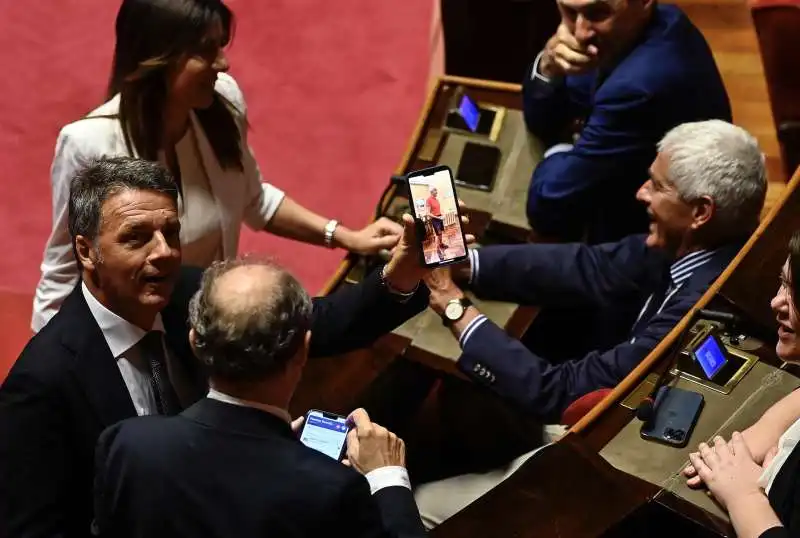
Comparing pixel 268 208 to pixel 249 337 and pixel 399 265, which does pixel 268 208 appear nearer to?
pixel 399 265

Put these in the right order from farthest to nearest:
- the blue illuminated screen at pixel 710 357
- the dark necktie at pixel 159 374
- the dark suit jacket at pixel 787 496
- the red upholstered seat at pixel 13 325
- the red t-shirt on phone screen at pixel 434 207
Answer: the red upholstered seat at pixel 13 325, the red t-shirt on phone screen at pixel 434 207, the blue illuminated screen at pixel 710 357, the dark necktie at pixel 159 374, the dark suit jacket at pixel 787 496

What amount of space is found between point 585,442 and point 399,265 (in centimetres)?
54

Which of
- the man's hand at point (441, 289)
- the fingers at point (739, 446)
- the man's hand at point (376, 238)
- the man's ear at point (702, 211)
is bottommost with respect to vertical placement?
the fingers at point (739, 446)

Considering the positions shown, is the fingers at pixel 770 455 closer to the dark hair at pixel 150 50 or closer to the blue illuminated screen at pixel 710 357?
Answer: the blue illuminated screen at pixel 710 357

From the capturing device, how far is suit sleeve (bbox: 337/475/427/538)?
1.47 meters

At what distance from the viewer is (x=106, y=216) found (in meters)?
1.78

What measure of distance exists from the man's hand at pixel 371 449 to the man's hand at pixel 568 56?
129cm

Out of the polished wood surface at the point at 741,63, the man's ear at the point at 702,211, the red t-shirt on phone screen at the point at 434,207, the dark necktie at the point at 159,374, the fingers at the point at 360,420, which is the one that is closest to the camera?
the fingers at the point at 360,420

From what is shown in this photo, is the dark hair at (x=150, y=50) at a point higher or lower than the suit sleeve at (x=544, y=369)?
higher

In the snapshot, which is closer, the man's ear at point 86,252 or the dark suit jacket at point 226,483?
the dark suit jacket at point 226,483

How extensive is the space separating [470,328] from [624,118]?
0.72 meters

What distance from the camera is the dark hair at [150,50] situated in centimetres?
211

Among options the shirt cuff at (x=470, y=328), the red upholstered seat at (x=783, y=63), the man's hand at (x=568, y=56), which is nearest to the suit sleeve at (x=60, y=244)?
the shirt cuff at (x=470, y=328)

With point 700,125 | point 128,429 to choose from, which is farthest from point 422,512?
point 700,125
